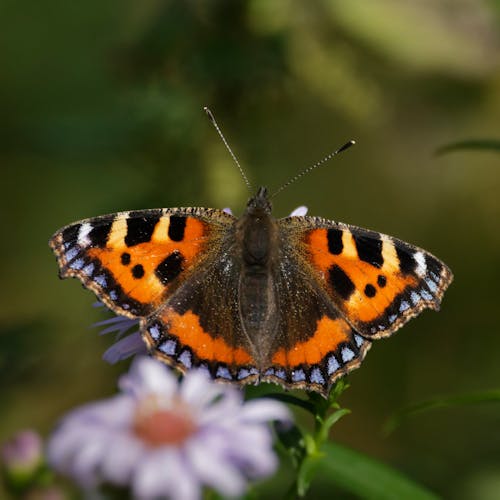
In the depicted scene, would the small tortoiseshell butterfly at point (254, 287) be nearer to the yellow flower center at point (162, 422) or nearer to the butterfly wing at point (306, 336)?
the butterfly wing at point (306, 336)

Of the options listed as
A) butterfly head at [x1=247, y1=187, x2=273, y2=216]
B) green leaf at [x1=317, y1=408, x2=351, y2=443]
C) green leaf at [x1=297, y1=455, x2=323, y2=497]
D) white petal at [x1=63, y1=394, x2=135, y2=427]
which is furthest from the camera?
butterfly head at [x1=247, y1=187, x2=273, y2=216]

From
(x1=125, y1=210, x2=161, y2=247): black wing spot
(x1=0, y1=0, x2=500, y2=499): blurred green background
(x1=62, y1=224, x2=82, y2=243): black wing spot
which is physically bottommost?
(x1=0, y1=0, x2=500, y2=499): blurred green background

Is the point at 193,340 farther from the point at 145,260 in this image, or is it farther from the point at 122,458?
the point at 122,458

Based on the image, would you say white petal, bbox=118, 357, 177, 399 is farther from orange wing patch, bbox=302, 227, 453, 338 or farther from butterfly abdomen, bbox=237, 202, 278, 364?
orange wing patch, bbox=302, 227, 453, 338

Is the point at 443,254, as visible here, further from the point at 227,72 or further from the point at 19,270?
the point at 19,270

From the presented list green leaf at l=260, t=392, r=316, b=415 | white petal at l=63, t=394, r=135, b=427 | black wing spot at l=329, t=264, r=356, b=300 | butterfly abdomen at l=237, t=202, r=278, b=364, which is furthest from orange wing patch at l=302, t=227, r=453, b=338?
white petal at l=63, t=394, r=135, b=427

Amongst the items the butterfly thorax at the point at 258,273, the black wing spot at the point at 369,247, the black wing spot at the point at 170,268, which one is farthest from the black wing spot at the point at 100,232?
the black wing spot at the point at 369,247

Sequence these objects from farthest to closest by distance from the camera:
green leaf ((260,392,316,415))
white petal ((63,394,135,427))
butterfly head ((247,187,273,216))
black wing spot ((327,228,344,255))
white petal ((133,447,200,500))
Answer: butterfly head ((247,187,273,216)) < black wing spot ((327,228,344,255)) < green leaf ((260,392,316,415)) < white petal ((63,394,135,427)) < white petal ((133,447,200,500))

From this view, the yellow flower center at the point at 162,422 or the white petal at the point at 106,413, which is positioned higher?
the white petal at the point at 106,413
